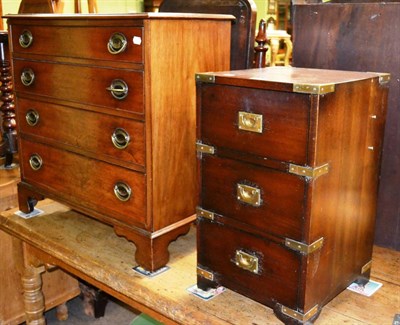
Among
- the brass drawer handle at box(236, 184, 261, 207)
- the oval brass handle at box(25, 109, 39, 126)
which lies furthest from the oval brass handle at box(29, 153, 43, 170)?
the brass drawer handle at box(236, 184, 261, 207)

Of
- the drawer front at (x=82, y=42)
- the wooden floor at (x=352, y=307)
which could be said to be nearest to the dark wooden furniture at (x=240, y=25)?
the drawer front at (x=82, y=42)

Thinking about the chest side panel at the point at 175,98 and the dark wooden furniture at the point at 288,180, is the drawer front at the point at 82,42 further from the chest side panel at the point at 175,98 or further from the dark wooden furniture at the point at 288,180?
the dark wooden furniture at the point at 288,180

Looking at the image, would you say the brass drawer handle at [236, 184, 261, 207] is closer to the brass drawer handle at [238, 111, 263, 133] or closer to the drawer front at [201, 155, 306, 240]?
the drawer front at [201, 155, 306, 240]

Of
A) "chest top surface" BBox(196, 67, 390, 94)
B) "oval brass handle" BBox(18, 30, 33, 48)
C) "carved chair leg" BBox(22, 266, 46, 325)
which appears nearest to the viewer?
"chest top surface" BBox(196, 67, 390, 94)

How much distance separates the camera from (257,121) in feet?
3.55

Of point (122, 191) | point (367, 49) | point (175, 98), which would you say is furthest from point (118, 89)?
point (367, 49)

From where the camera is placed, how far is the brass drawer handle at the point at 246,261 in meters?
1.17

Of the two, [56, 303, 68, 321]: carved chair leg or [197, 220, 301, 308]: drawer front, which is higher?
[197, 220, 301, 308]: drawer front

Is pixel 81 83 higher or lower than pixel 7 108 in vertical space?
higher

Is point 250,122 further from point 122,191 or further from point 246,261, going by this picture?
point 122,191

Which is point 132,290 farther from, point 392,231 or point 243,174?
point 392,231

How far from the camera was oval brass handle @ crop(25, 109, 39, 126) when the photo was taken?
1.64m

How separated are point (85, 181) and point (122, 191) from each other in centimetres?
18

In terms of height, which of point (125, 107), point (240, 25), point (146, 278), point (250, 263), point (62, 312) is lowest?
point (62, 312)
